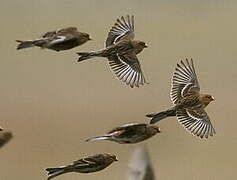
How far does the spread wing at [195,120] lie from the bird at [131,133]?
0.04 metres

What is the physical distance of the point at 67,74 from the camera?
0.77m

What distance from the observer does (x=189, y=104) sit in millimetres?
728

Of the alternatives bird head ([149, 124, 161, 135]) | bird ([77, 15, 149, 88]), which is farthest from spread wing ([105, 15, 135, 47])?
bird head ([149, 124, 161, 135])

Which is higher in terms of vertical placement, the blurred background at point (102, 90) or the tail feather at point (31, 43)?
the tail feather at point (31, 43)

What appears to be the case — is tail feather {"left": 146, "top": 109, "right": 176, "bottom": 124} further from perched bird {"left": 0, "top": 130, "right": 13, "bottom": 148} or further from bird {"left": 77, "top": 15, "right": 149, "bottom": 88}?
perched bird {"left": 0, "top": 130, "right": 13, "bottom": 148}

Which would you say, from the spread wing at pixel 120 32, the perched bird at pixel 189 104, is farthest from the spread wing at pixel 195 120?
the spread wing at pixel 120 32

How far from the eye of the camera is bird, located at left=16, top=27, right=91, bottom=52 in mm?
717

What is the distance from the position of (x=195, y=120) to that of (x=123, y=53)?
0.11 meters

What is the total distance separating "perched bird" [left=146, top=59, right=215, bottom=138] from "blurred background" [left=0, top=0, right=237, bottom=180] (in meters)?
0.02

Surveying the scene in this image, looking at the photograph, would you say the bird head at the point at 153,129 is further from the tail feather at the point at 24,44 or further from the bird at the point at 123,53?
the tail feather at the point at 24,44

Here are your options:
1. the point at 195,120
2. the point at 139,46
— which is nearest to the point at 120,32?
the point at 139,46

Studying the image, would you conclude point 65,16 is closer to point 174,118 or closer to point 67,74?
point 67,74

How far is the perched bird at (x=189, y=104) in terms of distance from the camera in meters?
0.73

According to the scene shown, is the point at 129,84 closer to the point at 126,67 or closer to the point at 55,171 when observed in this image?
the point at 126,67
